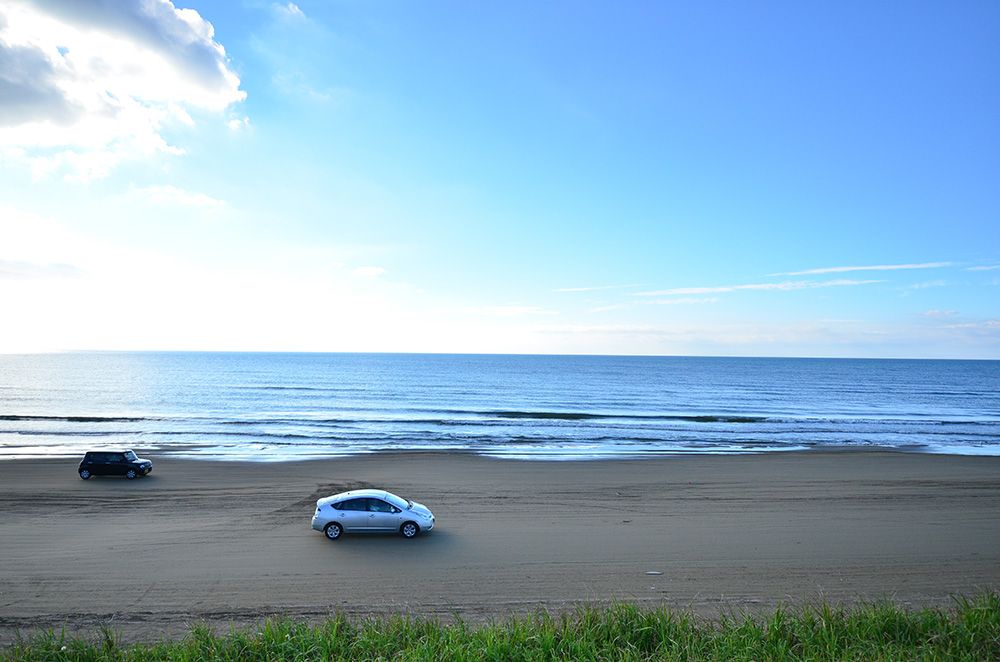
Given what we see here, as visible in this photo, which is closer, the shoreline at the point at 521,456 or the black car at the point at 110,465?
the black car at the point at 110,465

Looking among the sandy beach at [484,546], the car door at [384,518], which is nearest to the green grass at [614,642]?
the sandy beach at [484,546]

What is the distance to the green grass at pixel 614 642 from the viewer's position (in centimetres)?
829

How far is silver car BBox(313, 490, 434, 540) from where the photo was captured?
64.4 ft

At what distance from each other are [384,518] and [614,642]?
12036 millimetres

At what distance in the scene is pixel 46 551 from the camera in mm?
18422

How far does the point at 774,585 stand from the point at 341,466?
2449 centimetres

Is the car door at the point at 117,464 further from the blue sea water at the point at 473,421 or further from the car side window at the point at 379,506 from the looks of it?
the car side window at the point at 379,506

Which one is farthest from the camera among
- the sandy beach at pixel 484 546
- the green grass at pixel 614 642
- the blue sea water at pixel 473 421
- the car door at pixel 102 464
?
the blue sea water at pixel 473 421

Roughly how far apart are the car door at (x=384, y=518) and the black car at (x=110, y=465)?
646 inches

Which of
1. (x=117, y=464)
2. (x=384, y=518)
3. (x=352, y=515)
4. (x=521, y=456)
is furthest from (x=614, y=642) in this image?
(x=521, y=456)

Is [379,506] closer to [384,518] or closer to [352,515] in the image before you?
[384,518]

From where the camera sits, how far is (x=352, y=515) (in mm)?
19656

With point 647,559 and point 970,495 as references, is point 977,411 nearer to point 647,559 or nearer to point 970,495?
point 970,495

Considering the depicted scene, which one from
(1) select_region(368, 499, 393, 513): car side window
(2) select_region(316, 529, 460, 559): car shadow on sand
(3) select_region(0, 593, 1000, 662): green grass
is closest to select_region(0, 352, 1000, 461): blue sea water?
(2) select_region(316, 529, 460, 559): car shadow on sand
